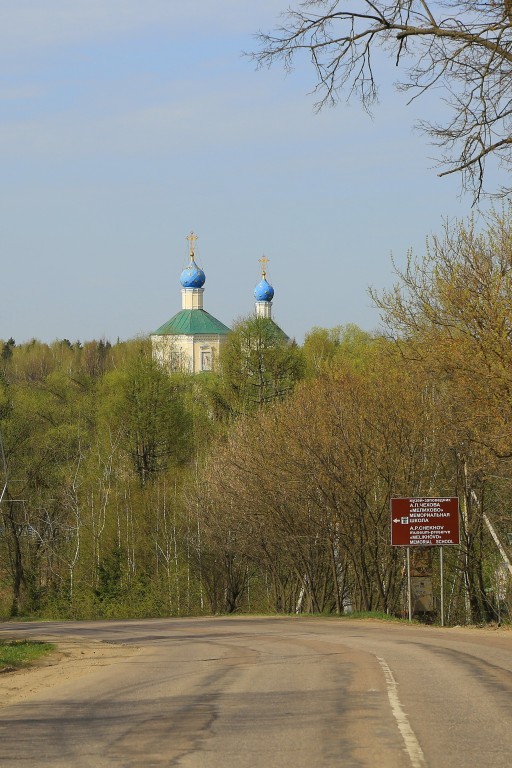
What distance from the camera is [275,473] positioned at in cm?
4091

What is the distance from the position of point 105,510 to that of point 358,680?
45.4m

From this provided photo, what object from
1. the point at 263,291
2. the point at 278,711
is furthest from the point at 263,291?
the point at 278,711

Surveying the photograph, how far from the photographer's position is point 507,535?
40.0 metres

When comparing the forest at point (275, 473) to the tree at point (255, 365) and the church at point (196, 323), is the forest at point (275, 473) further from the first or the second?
the church at point (196, 323)

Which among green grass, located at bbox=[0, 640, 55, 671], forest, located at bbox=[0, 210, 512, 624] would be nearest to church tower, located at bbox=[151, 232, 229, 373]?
forest, located at bbox=[0, 210, 512, 624]

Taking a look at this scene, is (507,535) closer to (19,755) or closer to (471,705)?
(471,705)

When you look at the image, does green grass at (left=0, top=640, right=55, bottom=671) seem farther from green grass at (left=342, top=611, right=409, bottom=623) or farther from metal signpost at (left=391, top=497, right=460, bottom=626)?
metal signpost at (left=391, top=497, right=460, bottom=626)

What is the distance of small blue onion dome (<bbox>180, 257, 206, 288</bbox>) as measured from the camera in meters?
119

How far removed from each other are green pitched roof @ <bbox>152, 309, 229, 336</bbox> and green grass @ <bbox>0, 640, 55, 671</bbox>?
89.6m

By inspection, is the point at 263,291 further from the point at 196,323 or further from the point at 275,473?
the point at 275,473

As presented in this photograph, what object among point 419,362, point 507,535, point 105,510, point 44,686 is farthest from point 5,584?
point 44,686

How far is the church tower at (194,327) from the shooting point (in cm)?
11356

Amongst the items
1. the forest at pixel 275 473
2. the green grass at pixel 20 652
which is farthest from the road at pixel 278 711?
the forest at pixel 275 473

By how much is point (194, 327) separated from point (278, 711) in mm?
105891
